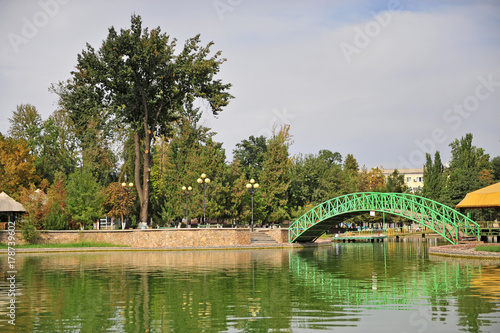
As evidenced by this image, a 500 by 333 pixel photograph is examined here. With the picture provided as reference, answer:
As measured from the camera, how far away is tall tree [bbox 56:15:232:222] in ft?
160

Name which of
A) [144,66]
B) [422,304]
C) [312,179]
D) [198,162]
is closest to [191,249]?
[198,162]

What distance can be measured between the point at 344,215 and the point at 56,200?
85.9 ft

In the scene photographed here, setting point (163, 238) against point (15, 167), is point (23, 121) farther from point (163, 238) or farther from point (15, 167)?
point (163, 238)

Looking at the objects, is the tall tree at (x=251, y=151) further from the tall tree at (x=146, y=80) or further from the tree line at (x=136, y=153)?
the tall tree at (x=146, y=80)

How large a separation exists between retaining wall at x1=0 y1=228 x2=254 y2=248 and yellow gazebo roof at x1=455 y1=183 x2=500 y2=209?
60.5 feet

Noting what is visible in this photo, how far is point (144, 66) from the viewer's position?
4884 cm

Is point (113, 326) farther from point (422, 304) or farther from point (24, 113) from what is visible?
point (24, 113)

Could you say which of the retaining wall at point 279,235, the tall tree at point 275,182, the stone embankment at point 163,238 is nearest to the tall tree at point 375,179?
the tall tree at point 275,182

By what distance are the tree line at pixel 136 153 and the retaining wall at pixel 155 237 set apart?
1619mm

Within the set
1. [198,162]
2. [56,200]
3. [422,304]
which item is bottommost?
[422,304]

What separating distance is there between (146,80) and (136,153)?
6935mm

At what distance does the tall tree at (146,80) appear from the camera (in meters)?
48.9

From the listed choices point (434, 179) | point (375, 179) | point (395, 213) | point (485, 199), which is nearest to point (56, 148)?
point (395, 213)

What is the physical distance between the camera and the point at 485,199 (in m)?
43.4
